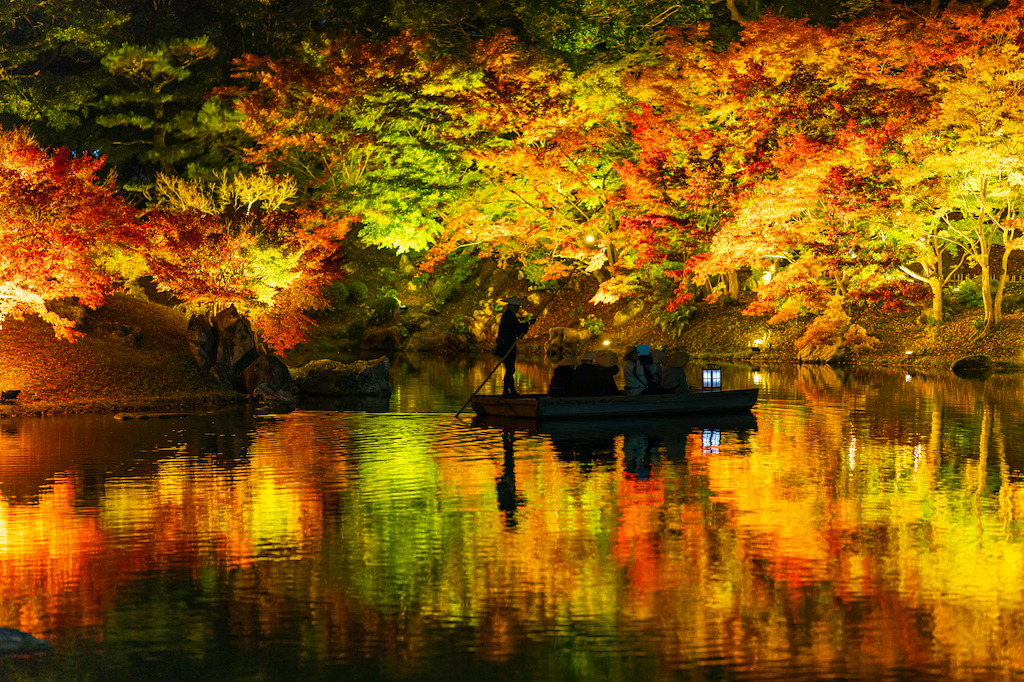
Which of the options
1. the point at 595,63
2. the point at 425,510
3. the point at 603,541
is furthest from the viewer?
the point at 595,63

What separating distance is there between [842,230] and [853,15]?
10.2m

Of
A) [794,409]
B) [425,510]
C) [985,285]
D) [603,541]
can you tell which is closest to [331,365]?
[794,409]

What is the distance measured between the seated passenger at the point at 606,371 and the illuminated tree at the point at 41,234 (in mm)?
9389

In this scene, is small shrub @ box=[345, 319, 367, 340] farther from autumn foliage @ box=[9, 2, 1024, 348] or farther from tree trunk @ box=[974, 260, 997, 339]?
tree trunk @ box=[974, 260, 997, 339]

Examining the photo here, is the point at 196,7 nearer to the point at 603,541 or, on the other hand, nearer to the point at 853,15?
the point at 853,15

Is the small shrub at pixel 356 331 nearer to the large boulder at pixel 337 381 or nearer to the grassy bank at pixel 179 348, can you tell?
the grassy bank at pixel 179 348

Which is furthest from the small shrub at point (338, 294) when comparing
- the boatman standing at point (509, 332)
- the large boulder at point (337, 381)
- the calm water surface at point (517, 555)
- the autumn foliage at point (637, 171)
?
the calm water surface at point (517, 555)

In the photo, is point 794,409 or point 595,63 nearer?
point 794,409

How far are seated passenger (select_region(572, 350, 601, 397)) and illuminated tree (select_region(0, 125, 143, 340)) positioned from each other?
905 centimetres

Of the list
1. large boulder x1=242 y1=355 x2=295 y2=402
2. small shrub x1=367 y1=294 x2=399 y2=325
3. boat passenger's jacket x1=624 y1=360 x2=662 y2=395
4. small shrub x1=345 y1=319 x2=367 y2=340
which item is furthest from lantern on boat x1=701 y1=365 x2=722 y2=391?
small shrub x1=367 y1=294 x2=399 y2=325

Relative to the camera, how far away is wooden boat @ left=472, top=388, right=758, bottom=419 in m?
18.5

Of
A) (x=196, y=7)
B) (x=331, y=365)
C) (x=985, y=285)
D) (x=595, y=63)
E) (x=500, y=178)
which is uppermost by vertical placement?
(x=196, y=7)

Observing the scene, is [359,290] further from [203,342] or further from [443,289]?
[203,342]

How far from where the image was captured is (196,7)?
172 feet
